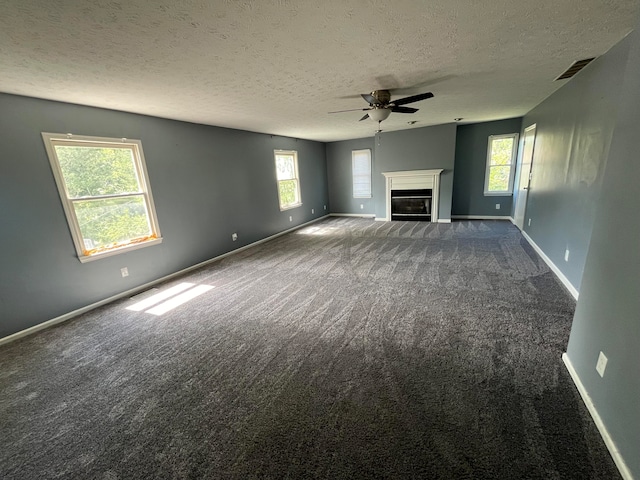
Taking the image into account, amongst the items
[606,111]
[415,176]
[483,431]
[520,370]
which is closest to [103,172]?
[483,431]

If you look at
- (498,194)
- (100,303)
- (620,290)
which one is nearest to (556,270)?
(620,290)

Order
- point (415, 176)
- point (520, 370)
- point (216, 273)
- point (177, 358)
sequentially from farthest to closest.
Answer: point (415, 176) → point (216, 273) → point (177, 358) → point (520, 370)

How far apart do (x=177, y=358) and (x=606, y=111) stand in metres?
4.37

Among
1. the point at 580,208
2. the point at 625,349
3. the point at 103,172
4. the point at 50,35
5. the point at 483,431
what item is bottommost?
the point at 483,431

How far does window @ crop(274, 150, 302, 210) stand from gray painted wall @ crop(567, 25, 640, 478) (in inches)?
223

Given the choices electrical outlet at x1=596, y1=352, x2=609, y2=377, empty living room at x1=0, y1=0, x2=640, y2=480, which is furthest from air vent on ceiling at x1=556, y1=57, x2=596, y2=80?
electrical outlet at x1=596, y1=352, x2=609, y2=377

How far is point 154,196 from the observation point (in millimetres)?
3812

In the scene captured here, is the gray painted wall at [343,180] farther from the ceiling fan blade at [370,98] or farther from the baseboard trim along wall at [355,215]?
the ceiling fan blade at [370,98]

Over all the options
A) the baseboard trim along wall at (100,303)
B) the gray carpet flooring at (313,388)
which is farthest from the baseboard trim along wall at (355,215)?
the gray carpet flooring at (313,388)

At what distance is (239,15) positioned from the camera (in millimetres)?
1516

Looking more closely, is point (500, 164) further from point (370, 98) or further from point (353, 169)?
point (370, 98)

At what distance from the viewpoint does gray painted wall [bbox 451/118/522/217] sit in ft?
20.9

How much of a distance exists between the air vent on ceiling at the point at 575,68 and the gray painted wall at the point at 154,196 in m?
4.88

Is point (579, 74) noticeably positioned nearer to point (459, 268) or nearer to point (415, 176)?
point (459, 268)
